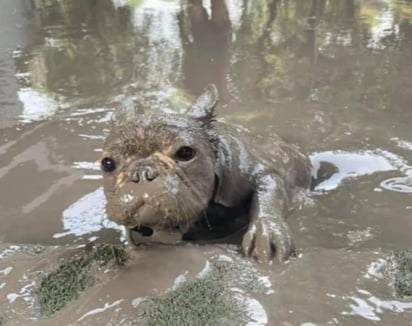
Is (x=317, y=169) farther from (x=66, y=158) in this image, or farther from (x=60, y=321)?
(x=60, y=321)

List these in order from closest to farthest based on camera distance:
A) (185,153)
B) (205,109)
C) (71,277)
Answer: (71,277) → (185,153) → (205,109)

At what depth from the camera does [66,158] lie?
17.6 feet

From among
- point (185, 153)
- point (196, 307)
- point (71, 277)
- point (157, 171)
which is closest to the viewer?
point (196, 307)

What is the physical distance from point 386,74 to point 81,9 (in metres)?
6.27

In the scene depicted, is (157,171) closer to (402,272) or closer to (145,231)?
(145,231)

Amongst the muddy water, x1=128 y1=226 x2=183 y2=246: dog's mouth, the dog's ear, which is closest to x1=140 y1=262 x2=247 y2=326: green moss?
the muddy water

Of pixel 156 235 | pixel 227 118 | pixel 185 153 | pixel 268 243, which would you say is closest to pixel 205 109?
pixel 185 153

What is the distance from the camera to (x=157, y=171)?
3.16 meters

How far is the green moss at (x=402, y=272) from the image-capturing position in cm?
286

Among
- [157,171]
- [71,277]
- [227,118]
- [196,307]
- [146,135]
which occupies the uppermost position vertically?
[146,135]

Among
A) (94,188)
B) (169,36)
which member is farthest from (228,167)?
(169,36)

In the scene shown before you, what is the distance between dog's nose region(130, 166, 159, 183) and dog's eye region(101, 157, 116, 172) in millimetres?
224

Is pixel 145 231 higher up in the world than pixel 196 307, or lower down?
lower down

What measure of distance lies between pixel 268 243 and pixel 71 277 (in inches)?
36.2
